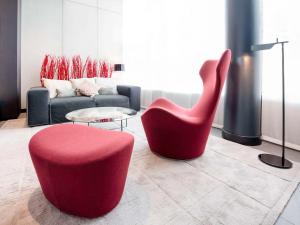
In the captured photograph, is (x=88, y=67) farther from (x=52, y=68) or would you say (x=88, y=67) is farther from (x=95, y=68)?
(x=52, y=68)

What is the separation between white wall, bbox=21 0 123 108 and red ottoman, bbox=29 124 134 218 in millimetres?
3646

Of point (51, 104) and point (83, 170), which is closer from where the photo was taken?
point (83, 170)

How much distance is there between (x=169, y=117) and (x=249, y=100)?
1.21 meters

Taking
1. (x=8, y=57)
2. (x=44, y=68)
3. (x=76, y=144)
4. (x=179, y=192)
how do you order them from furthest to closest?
1. (x=44, y=68)
2. (x=8, y=57)
3. (x=179, y=192)
4. (x=76, y=144)

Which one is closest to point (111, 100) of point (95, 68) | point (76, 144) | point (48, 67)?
point (95, 68)

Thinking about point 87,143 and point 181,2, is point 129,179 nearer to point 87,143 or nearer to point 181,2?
point 87,143

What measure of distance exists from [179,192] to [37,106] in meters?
2.56

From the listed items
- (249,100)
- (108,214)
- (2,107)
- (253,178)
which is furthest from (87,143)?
(2,107)

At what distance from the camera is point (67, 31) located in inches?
166

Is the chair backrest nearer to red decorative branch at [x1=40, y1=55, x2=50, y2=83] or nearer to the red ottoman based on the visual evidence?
the red ottoman

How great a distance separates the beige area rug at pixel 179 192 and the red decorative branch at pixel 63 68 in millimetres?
2695

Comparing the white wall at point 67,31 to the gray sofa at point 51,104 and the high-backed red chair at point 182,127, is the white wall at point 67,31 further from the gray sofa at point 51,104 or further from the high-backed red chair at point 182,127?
the high-backed red chair at point 182,127

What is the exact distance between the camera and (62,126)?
1340 mm

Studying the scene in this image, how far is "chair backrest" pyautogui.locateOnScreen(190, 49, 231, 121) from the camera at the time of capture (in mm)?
1599
